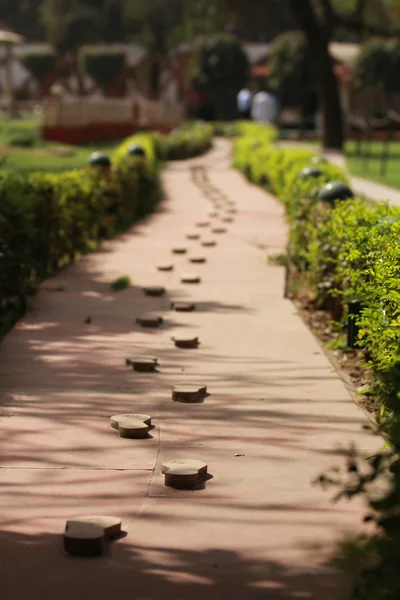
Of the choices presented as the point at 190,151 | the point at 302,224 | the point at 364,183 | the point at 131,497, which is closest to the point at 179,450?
the point at 131,497

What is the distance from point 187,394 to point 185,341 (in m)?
1.51

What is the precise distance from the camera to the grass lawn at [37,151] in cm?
3016

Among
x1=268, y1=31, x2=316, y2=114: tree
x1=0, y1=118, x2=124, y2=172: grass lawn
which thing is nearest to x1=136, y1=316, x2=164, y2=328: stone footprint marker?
x1=0, y1=118, x2=124, y2=172: grass lawn

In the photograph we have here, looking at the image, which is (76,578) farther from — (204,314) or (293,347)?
→ (204,314)

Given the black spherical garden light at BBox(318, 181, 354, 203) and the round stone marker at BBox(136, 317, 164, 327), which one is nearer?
the round stone marker at BBox(136, 317, 164, 327)

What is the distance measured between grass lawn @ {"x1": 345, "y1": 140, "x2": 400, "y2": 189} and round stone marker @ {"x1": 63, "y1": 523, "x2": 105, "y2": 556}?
20485 millimetres

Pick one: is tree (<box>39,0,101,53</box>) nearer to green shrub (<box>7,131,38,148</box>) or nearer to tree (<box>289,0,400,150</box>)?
green shrub (<box>7,131,38,148</box>)

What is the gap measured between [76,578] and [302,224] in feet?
25.2

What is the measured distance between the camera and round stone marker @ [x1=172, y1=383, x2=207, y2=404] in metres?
6.40

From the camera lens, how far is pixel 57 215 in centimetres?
1155

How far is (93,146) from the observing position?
4106 centimetres

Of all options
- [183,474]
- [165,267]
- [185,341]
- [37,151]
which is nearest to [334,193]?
[165,267]

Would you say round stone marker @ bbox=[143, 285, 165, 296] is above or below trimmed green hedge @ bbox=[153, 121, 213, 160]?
above


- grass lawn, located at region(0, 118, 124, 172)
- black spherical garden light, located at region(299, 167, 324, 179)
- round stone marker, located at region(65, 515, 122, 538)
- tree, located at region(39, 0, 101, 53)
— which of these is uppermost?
tree, located at region(39, 0, 101, 53)
